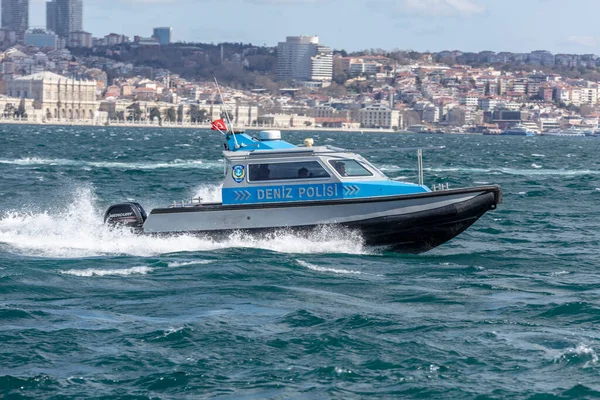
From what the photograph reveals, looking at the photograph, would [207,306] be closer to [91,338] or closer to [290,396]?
[91,338]

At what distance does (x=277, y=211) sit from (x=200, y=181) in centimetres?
2129

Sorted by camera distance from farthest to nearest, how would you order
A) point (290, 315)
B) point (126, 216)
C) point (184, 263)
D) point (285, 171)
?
point (126, 216) → point (285, 171) → point (184, 263) → point (290, 315)

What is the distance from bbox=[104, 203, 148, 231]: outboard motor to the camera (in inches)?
799

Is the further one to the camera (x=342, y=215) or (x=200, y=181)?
(x=200, y=181)

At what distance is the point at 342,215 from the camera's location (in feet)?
64.3

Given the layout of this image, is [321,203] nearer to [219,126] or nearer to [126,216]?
[219,126]

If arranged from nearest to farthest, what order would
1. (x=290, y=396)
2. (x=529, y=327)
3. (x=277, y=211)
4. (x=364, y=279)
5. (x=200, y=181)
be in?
(x=290, y=396)
(x=529, y=327)
(x=364, y=279)
(x=277, y=211)
(x=200, y=181)

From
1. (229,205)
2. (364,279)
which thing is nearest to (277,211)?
(229,205)

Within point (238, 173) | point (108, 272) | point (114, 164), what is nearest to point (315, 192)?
point (238, 173)

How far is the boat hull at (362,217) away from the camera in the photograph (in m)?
19.6

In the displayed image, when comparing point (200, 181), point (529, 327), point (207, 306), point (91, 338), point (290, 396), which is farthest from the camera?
point (200, 181)

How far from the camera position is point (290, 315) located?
1469 centimetres

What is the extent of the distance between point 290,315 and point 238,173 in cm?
556

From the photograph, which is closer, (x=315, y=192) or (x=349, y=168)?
(x=315, y=192)
